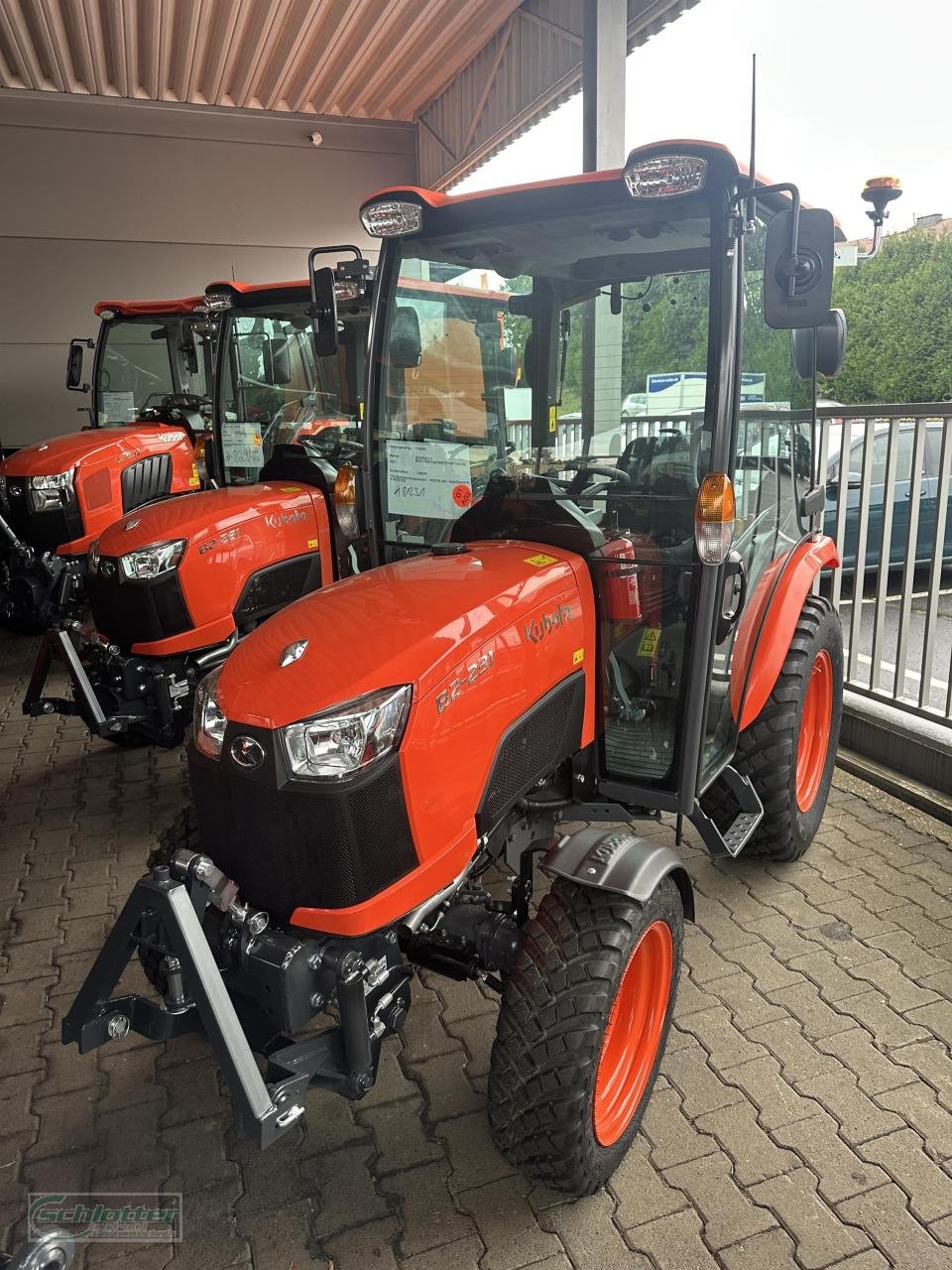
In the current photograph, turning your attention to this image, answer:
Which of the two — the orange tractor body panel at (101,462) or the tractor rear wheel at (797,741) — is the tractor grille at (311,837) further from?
the orange tractor body panel at (101,462)

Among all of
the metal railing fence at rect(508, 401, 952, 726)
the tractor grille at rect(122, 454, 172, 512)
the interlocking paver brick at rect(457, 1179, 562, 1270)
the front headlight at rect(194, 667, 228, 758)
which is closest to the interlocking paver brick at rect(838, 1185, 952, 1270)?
the interlocking paver brick at rect(457, 1179, 562, 1270)

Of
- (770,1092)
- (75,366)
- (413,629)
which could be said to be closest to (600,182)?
(413,629)

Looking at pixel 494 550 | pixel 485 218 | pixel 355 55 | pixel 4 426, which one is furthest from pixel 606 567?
pixel 4 426

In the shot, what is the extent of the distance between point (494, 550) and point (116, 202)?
9.75 metres

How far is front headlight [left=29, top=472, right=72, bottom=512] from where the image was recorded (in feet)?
18.4

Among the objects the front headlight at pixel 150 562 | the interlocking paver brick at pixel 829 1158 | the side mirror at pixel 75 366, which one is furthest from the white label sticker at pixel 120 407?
the interlocking paver brick at pixel 829 1158

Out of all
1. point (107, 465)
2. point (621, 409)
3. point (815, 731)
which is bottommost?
point (815, 731)

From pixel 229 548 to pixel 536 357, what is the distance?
6.29 ft

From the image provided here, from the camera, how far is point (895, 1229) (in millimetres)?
1805

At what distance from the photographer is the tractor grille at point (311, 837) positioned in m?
1.65

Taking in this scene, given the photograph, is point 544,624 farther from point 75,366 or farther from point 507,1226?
A: point 75,366

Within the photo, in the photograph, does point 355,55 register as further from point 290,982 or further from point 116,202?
point 290,982

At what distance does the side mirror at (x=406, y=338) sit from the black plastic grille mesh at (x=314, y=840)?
139 centimetres

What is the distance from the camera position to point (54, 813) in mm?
3781
